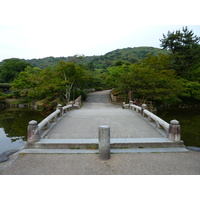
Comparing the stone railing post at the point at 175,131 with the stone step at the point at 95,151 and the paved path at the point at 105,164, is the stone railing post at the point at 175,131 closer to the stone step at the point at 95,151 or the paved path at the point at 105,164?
the stone step at the point at 95,151

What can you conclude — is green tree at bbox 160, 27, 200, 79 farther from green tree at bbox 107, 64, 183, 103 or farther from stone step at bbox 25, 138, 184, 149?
stone step at bbox 25, 138, 184, 149

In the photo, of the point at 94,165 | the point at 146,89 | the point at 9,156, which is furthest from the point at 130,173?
the point at 146,89

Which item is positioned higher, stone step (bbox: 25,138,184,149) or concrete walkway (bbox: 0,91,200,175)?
stone step (bbox: 25,138,184,149)

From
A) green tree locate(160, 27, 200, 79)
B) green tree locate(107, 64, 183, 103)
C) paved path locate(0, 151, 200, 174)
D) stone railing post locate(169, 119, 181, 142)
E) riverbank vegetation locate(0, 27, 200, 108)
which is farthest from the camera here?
green tree locate(160, 27, 200, 79)

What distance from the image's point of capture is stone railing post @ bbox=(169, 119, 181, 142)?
4.94 metres

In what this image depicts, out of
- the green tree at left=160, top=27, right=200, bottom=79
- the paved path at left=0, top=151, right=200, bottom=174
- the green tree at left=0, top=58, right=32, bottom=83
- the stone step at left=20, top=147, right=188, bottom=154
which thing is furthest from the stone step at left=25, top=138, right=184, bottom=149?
the green tree at left=0, top=58, right=32, bottom=83

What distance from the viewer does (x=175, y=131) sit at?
4973mm

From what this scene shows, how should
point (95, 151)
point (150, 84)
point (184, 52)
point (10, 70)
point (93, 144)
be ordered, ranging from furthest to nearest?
point (10, 70) < point (184, 52) < point (150, 84) < point (93, 144) < point (95, 151)

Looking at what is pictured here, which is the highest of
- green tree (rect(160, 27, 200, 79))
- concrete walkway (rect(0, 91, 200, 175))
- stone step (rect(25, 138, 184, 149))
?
green tree (rect(160, 27, 200, 79))

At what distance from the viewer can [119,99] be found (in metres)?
21.8

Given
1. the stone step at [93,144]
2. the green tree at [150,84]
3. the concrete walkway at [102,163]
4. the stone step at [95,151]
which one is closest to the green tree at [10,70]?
the green tree at [150,84]

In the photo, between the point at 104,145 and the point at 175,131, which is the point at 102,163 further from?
the point at 175,131

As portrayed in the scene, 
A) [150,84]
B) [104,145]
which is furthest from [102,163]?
[150,84]

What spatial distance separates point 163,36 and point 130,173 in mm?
21434
